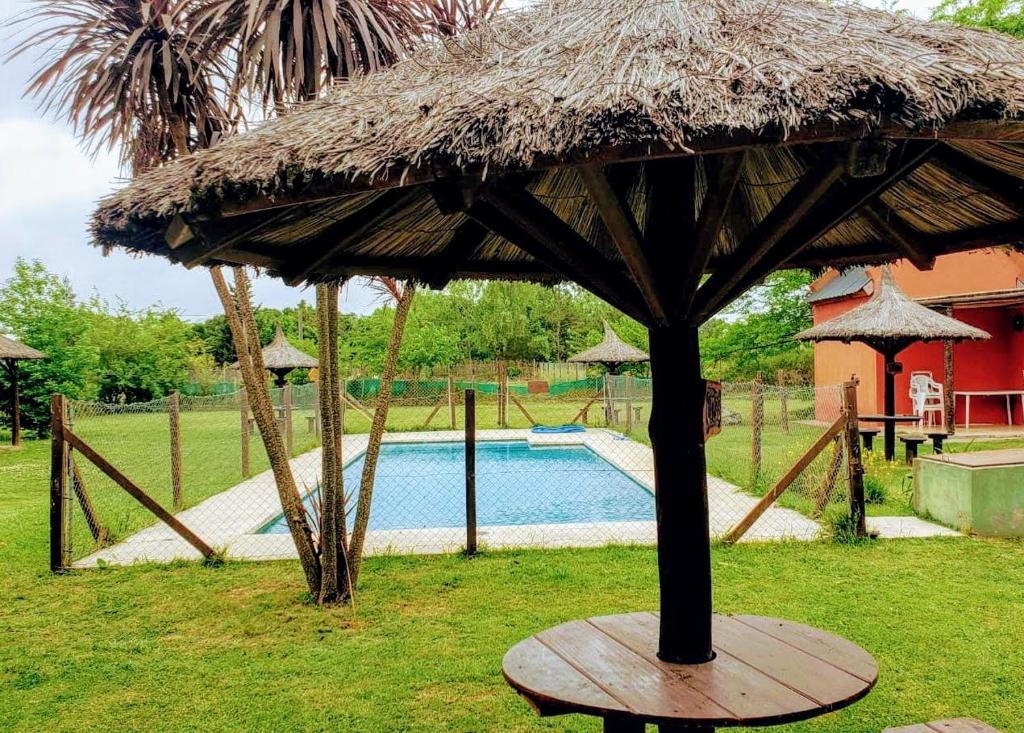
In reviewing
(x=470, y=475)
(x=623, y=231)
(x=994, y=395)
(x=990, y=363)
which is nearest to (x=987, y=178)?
(x=623, y=231)

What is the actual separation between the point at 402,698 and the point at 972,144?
143 inches

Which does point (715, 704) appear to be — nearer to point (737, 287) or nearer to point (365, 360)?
point (737, 287)

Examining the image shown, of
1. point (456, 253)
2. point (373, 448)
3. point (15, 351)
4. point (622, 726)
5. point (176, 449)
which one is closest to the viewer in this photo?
point (622, 726)

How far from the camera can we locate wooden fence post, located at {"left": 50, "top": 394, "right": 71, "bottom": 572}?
685 cm

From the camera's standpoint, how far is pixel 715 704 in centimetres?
246

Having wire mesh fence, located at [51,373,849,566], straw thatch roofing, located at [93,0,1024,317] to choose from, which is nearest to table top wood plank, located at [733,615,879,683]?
straw thatch roofing, located at [93,0,1024,317]

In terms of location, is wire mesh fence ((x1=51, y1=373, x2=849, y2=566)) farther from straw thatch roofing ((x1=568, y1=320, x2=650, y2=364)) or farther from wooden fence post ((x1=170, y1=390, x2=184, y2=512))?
straw thatch roofing ((x1=568, y1=320, x2=650, y2=364))

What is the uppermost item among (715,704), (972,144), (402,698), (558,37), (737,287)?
(558,37)

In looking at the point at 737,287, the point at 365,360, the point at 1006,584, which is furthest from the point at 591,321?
the point at 737,287

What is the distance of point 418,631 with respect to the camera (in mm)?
5242

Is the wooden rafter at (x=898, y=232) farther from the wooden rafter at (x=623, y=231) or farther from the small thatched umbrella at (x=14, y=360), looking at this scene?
the small thatched umbrella at (x=14, y=360)

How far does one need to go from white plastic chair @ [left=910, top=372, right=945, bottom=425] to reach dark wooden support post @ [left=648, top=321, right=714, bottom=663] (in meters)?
13.6

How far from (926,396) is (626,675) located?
47.2 ft

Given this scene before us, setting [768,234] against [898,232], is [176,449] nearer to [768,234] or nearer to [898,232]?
[898,232]
